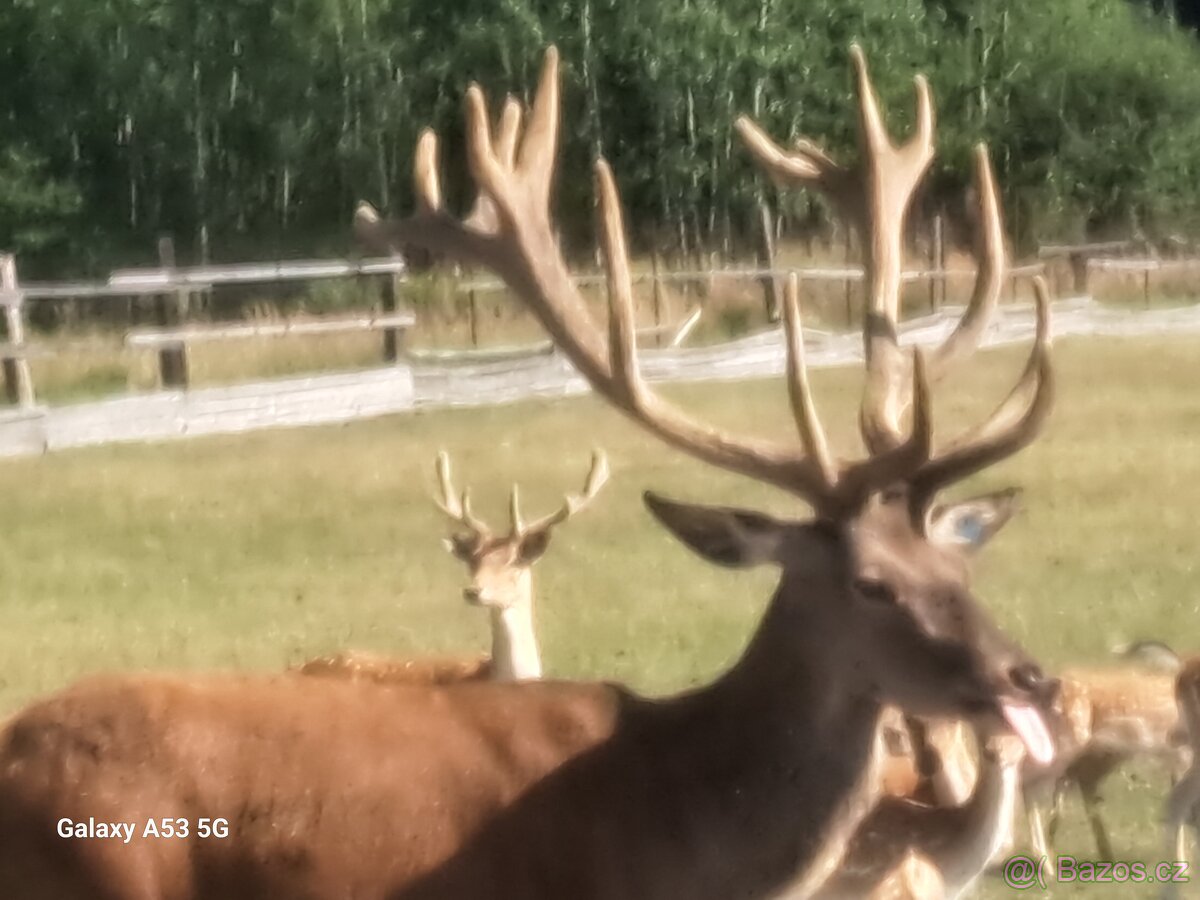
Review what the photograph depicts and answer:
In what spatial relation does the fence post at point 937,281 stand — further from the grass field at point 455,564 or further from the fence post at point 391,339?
the grass field at point 455,564

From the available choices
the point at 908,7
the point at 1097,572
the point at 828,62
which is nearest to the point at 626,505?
the point at 1097,572

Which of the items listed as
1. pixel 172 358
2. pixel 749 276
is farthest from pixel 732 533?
pixel 749 276

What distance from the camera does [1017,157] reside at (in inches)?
1270

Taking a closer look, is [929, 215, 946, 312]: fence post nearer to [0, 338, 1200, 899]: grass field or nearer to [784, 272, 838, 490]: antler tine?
[0, 338, 1200, 899]: grass field

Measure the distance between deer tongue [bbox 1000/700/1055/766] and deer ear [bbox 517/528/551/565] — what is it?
3.91 m

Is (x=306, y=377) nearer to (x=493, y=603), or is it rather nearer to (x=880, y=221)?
(x=493, y=603)

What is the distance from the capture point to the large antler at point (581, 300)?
3.56 meters

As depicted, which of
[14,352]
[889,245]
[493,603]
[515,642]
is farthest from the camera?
[14,352]

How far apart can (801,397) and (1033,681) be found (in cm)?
61

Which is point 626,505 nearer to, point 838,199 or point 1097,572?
point 1097,572

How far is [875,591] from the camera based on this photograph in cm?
Result: 346

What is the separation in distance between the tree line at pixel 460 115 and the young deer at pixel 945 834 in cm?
2405

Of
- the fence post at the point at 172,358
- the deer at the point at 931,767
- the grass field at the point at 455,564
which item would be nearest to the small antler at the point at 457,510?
the grass field at the point at 455,564

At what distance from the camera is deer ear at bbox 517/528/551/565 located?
7.17 metres
